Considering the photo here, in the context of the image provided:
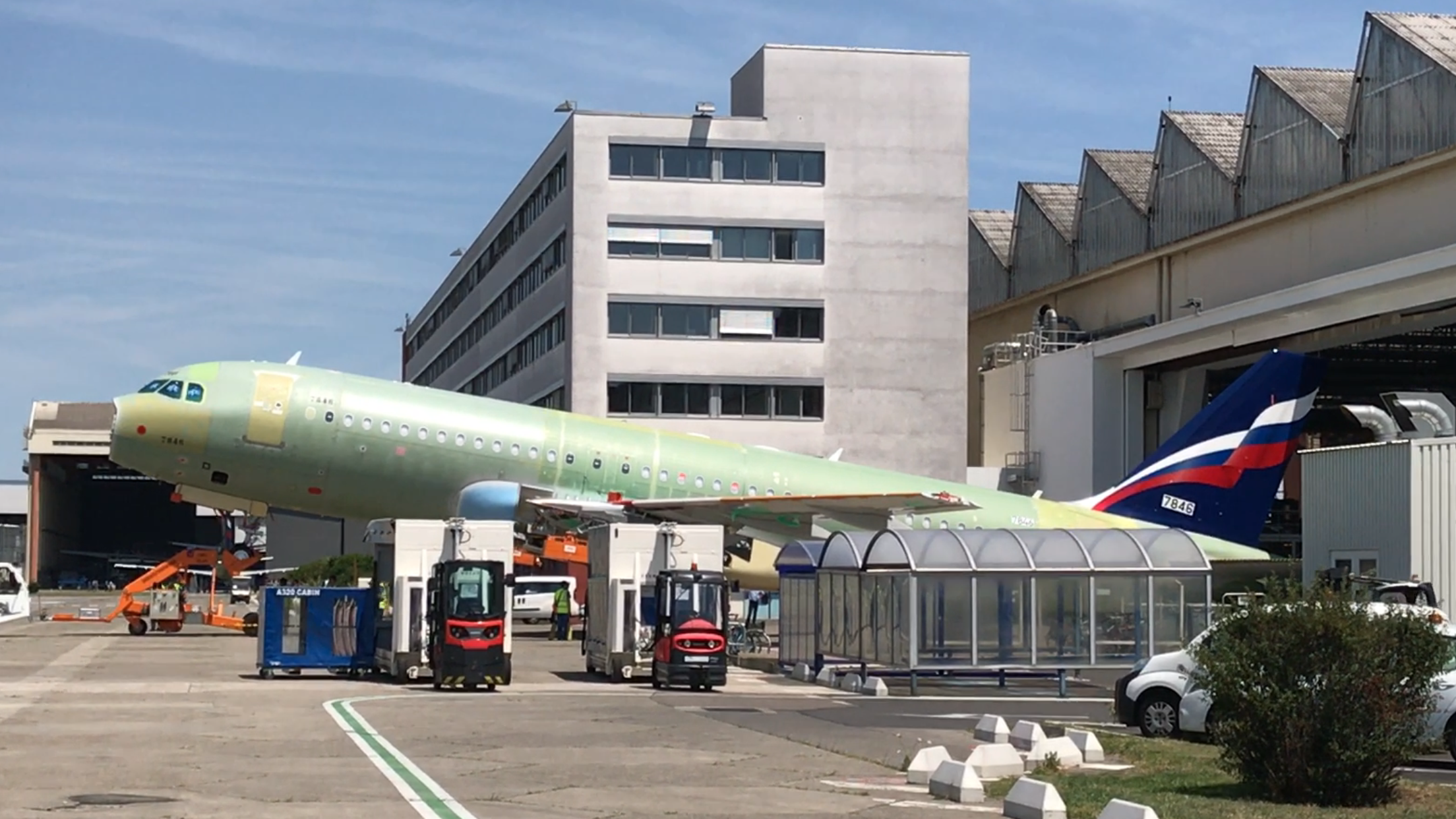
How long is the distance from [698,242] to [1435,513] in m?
40.8

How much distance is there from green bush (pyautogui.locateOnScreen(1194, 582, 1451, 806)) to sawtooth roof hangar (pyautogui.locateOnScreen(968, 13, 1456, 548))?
28.8m

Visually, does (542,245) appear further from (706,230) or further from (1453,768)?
(1453,768)

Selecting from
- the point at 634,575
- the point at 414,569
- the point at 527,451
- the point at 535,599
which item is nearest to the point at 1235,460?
the point at 527,451

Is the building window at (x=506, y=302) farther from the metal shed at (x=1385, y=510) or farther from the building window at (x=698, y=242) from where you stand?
the metal shed at (x=1385, y=510)

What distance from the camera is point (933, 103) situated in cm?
7206

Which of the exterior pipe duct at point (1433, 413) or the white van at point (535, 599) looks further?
the white van at point (535, 599)

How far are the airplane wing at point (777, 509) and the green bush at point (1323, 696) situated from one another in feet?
81.8

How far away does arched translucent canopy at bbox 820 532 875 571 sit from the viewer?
115 ft

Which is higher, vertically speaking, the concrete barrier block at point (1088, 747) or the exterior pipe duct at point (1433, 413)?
the exterior pipe duct at point (1433, 413)

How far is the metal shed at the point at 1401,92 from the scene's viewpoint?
147ft

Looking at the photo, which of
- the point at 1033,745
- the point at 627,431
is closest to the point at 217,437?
the point at 627,431

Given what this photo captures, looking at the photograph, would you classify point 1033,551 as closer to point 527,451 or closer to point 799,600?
point 799,600

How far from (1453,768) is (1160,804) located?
6212mm

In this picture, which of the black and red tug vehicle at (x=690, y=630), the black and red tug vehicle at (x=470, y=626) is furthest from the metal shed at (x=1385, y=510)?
the black and red tug vehicle at (x=470, y=626)
